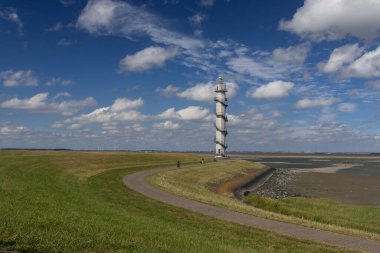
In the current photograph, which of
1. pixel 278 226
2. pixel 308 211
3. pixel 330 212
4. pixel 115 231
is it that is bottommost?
pixel 330 212

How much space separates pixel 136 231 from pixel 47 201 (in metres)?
6.67

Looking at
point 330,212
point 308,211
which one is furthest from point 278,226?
point 330,212

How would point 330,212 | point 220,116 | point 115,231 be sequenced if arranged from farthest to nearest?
point 220,116
point 330,212
point 115,231

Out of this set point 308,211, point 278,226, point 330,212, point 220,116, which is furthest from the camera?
point 220,116

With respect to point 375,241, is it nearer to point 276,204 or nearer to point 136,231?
point 136,231

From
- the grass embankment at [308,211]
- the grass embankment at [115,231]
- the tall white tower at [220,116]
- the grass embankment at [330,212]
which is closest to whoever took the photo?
the grass embankment at [115,231]

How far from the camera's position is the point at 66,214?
54.6 feet

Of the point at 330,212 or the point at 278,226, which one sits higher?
the point at 278,226

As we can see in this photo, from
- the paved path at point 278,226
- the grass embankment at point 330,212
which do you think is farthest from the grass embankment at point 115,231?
the grass embankment at point 330,212

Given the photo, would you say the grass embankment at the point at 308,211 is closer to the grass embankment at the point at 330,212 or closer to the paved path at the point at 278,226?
the grass embankment at the point at 330,212

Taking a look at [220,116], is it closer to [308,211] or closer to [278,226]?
[308,211]

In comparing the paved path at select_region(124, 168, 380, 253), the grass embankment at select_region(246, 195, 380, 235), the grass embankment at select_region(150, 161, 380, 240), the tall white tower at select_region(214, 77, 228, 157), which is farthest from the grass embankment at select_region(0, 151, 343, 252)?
the tall white tower at select_region(214, 77, 228, 157)

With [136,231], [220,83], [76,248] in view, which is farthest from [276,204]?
[220,83]

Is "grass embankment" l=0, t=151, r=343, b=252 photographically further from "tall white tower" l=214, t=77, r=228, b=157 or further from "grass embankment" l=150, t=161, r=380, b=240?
"tall white tower" l=214, t=77, r=228, b=157
